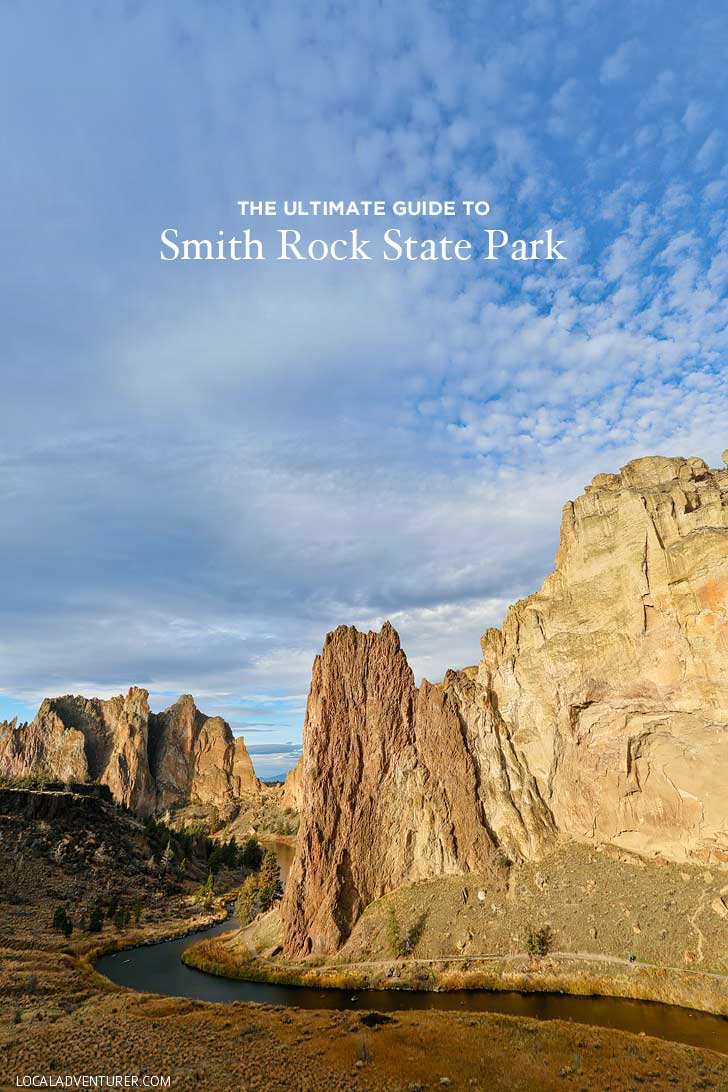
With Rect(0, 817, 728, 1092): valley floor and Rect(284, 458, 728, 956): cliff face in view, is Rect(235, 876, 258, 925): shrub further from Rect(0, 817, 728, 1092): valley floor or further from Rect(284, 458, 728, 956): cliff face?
Rect(0, 817, 728, 1092): valley floor

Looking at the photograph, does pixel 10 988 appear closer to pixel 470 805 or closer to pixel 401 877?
pixel 401 877

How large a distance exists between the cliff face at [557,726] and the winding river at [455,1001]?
792 cm

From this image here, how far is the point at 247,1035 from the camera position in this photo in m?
36.5

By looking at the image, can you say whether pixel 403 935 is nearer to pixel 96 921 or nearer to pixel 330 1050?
pixel 330 1050

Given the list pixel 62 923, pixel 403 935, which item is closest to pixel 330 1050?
pixel 403 935

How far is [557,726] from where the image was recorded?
6378cm

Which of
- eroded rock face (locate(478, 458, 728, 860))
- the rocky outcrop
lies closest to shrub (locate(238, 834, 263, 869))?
the rocky outcrop

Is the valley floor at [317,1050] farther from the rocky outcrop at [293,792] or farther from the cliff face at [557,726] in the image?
the rocky outcrop at [293,792]

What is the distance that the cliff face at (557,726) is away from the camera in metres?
54.9

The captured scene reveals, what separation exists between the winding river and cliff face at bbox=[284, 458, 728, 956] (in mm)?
7919

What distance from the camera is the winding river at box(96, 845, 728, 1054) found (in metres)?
38.4

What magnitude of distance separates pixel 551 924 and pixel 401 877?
17.0m

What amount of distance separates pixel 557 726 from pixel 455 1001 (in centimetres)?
2917

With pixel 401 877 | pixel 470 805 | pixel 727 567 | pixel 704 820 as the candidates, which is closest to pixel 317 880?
pixel 401 877
